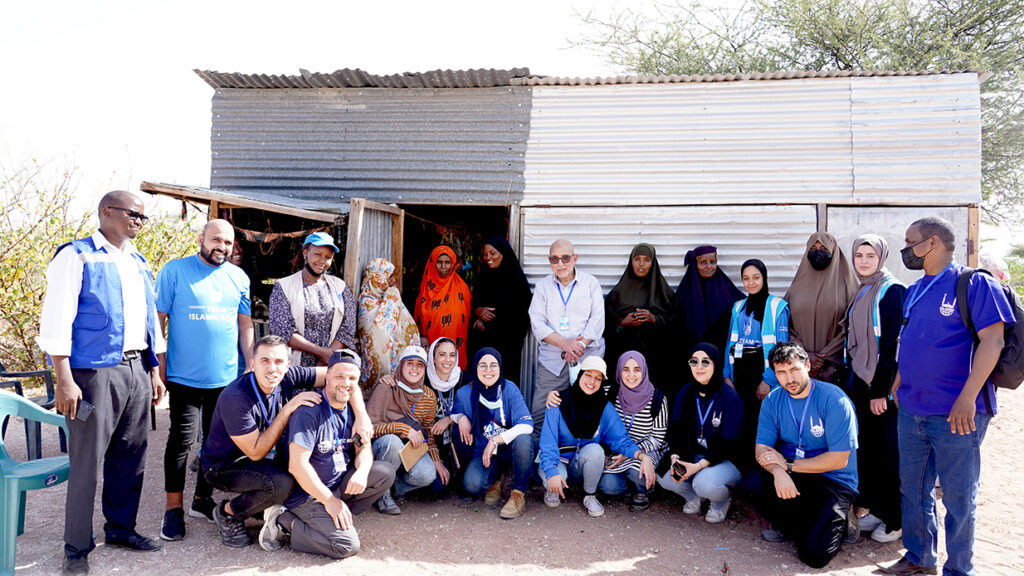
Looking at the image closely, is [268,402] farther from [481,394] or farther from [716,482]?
[716,482]

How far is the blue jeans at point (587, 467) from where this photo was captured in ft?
13.7

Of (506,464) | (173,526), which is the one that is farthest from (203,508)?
(506,464)

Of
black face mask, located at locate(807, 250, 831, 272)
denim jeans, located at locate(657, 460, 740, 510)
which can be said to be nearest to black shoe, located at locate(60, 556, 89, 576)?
denim jeans, located at locate(657, 460, 740, 510)

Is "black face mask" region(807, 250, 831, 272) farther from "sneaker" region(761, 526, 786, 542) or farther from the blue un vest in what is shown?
the blue un vest

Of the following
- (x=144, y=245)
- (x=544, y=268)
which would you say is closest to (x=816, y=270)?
(x=544, y=268)

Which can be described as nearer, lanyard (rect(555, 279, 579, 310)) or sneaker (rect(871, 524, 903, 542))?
sneaker (rect(871, 524, 903, 542))

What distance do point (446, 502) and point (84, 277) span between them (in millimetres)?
2573

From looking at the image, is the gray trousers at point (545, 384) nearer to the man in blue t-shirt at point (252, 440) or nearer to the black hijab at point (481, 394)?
the black hijab at point (481, 394)

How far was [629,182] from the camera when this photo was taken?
5.74 m

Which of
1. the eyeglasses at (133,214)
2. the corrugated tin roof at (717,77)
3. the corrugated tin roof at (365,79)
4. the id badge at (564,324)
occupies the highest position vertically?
the corrugated tin roof at (365,79)

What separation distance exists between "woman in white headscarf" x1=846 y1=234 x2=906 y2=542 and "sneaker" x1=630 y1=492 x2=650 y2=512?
129cm

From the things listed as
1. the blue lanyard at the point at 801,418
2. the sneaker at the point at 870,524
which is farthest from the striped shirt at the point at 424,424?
the sneaker at the point at 870,524

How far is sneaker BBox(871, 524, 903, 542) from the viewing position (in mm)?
3783

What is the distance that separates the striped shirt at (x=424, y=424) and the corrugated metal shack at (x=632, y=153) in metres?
1.48
